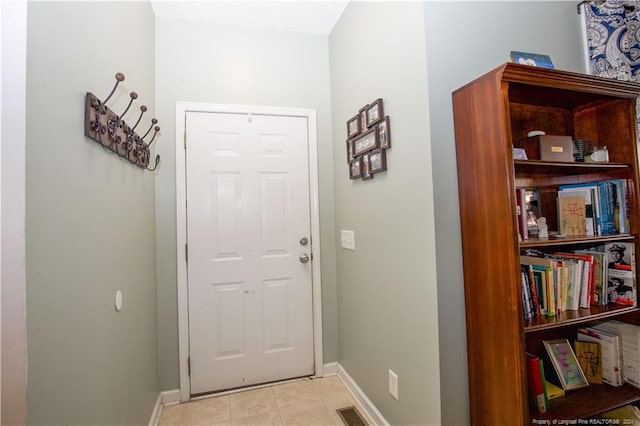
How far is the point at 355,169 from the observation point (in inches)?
78.4

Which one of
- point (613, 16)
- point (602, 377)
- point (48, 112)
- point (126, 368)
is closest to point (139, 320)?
point (126, 368)

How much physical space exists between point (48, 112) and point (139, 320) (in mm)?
1216

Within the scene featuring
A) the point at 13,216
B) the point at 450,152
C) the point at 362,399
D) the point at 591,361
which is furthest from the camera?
the point at 362,399

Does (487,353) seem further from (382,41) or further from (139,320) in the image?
(139,320)

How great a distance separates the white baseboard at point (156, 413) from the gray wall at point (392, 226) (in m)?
1.32

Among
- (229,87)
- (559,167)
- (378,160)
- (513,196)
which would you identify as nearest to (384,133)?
(378,160)

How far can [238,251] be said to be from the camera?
2211 millimetres

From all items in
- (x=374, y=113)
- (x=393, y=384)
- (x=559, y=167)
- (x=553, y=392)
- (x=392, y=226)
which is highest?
(x=374, y=113)

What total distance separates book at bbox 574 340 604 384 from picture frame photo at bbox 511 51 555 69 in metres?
1.46

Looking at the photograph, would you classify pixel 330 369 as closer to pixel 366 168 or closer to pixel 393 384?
pixel 393 384

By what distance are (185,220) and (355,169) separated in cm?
129

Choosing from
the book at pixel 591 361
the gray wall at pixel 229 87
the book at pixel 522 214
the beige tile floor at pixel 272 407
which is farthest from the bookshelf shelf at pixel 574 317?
the gray wall at pixel 229 87

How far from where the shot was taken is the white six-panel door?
2.13 metres

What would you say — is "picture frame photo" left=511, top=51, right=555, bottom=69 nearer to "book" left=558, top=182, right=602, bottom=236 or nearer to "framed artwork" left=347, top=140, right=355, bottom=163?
"book" left=558, top=182, right=602, bottom=236
